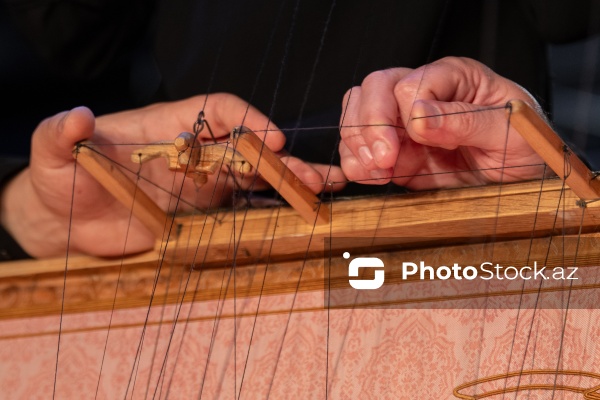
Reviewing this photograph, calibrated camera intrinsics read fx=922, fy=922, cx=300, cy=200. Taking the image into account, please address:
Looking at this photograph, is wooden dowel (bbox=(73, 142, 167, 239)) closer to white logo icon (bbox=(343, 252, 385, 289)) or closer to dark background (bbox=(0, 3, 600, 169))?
white logo icon (bbox=(343, 252, 385, 289))

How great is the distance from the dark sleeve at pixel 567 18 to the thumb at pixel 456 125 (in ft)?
0.97

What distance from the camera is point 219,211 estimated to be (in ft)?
3.22

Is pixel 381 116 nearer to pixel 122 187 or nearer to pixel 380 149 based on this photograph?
pixel 380 149

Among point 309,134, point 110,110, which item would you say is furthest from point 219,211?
point 110,110

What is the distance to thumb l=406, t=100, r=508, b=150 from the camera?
72 centimetres

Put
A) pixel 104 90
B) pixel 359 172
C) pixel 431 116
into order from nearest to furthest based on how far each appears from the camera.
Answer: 1. pixel 431 116
2. pixel 359 172
3. pixel 104 90

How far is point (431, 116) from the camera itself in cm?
71

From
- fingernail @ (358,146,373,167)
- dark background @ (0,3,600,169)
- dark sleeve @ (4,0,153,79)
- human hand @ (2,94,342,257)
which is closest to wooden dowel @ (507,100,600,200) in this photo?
fingernail @ (358,146,373,167)

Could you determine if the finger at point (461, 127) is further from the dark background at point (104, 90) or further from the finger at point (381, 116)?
the dark background at point (104, 90)

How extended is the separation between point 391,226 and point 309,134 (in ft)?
0.85

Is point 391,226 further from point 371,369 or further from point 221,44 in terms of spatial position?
point 221,44

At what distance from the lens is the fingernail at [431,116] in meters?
0.71

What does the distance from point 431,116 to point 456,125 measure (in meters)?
0.03

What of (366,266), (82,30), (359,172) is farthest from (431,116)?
(82,30)
